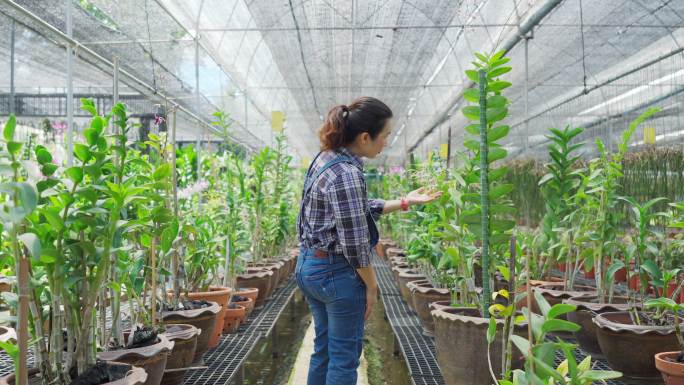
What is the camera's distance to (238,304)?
377cm

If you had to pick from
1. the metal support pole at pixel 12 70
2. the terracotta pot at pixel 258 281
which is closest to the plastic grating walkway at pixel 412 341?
the terracotta pot at pixel 258 281

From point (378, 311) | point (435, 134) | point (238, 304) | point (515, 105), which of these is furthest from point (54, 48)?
point (435, 134)

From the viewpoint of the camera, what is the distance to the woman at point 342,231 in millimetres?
1963

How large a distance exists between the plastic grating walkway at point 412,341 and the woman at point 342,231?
72cm

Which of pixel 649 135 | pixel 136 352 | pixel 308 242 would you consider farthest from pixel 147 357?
pixel 649 135

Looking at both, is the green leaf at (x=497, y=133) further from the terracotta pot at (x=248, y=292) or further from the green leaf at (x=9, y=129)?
the terracotta pot at (x=248, y=292)

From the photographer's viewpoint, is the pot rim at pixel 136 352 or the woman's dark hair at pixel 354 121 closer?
the pot rim at pixel 136 352

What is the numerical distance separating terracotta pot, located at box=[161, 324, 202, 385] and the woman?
56 cm

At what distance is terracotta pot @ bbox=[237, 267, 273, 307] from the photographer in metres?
4.30

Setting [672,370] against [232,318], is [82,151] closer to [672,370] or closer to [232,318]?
[672,370]

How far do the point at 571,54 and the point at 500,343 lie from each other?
24.6ft

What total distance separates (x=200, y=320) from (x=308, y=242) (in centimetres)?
90

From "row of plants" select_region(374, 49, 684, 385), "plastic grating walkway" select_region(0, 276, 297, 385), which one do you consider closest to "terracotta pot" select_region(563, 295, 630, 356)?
"row of plants" select_region(374, 49, 684, 385)

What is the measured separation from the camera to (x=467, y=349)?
88.5 inches
